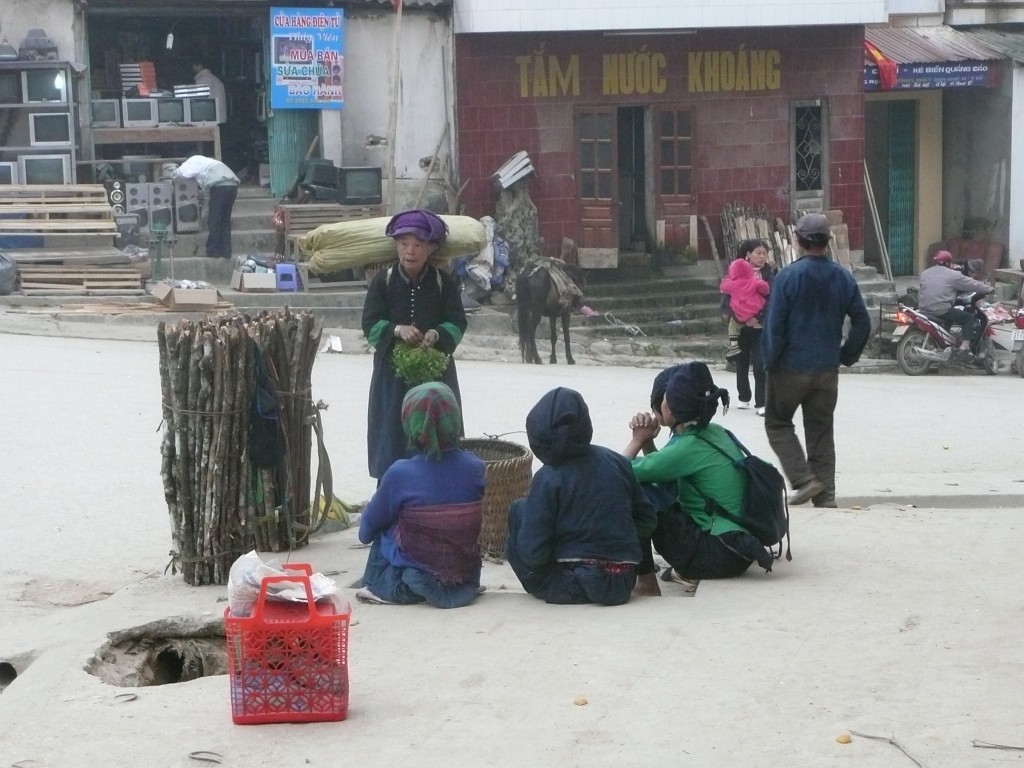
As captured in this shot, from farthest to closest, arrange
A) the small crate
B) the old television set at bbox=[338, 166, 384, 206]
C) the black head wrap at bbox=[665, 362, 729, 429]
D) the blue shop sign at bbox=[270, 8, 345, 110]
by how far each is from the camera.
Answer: the blue shop sign at bbox=[270, 8, 345, 110] → the old television set at bbox=[338, 166, 384, 206] → the black head wrap at bbox=[665, 362, 729, 429] → the small crate

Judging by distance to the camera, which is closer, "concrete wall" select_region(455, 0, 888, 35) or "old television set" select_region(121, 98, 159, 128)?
"old television set" select_region(121, 98, 159, 128)

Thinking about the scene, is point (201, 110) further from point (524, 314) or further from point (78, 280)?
point (524, 314)

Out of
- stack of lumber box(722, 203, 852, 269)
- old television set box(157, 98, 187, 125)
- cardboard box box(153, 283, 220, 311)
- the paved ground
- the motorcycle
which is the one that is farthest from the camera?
stack of lumber box(722, 203, 852, 269)

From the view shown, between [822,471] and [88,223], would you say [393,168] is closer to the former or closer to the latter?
[88,223]

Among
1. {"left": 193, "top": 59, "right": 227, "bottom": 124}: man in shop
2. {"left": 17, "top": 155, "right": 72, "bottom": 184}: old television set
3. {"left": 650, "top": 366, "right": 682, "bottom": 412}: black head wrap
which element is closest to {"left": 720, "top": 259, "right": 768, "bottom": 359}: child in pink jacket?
{"left": 650, "top": 366, "right": 682, "bottom": 412}: black head wrap

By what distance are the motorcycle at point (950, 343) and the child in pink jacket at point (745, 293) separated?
493 centimetres

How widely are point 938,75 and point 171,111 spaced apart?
1123cm

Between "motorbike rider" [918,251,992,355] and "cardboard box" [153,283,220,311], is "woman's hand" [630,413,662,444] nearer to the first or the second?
"cardboard box" [153,283,220,311]

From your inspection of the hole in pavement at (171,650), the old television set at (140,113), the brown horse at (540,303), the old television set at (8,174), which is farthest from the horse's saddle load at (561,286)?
the hole in pavement at (171,650)

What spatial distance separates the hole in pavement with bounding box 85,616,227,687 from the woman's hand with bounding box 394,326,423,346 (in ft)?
5.72

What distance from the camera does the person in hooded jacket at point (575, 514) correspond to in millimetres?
5832

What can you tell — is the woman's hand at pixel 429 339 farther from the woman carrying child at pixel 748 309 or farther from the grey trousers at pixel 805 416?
the woman carrying child at pixel 748 309

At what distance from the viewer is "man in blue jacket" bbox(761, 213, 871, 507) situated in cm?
793

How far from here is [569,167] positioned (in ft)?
68.1
